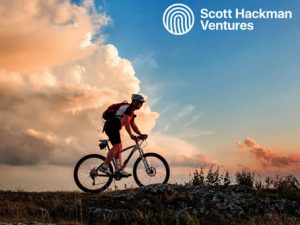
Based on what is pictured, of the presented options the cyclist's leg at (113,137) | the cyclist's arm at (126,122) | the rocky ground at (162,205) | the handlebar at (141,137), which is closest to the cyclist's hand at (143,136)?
the handlebar at (141,137)

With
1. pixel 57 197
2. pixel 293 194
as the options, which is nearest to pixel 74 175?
pixel 57 197

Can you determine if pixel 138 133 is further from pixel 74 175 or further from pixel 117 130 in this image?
pixel 74 175

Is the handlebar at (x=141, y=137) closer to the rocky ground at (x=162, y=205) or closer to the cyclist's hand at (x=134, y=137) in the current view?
the cyclist's hand at (x=134, y=137)

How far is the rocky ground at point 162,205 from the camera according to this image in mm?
15263

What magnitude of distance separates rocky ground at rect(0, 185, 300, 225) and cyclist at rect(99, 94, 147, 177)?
3.67ft

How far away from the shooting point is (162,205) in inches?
633

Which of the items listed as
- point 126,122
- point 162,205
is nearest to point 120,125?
point 126,122

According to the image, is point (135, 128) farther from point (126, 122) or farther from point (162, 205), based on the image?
point (162, 205)

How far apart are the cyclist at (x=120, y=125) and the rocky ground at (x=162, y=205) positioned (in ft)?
3.67

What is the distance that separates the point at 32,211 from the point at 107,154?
3088 millimetres

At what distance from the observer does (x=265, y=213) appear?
52.8ft

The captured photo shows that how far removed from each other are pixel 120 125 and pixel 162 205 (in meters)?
2.90

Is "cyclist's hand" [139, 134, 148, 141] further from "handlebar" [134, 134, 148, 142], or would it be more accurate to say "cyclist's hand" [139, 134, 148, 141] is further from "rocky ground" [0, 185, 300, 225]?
"rocky ground" [0, 185, 300, 225]

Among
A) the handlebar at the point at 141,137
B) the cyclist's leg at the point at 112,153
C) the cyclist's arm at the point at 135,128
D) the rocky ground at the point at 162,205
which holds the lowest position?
the rocky ground at the point at 162,205
